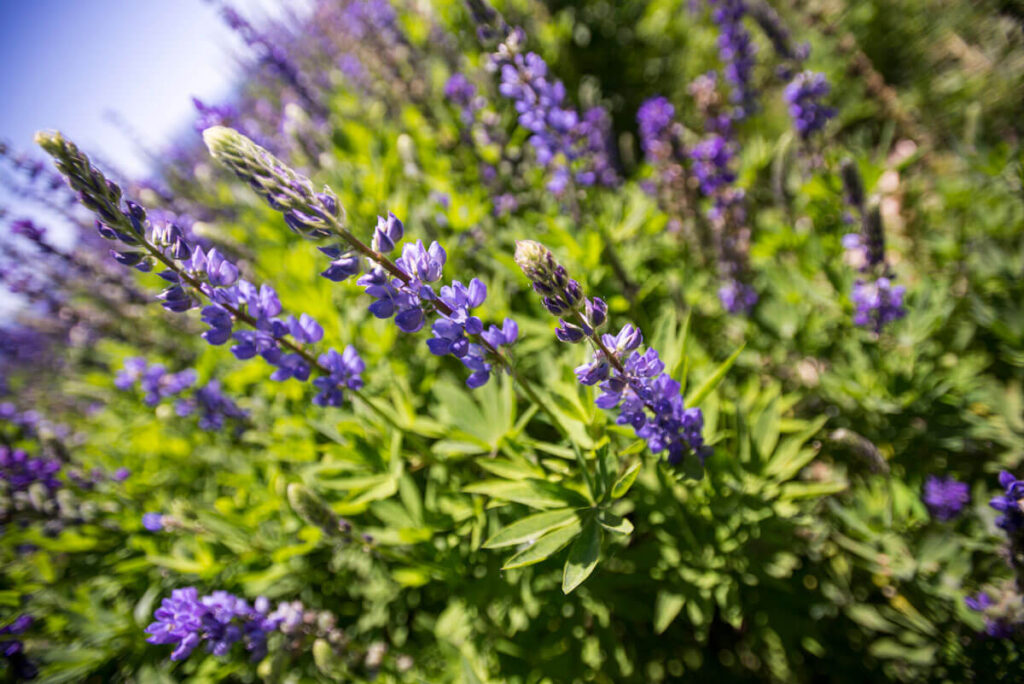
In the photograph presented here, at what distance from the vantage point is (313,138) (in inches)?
146

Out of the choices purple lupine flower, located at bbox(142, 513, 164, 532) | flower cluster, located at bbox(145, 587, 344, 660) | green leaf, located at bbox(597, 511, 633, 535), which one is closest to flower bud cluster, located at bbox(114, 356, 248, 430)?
purple lupine flower, located at bbox(142, 513, 164, 532)

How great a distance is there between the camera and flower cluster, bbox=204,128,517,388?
1.10 metres

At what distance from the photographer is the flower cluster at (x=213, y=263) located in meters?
1.12

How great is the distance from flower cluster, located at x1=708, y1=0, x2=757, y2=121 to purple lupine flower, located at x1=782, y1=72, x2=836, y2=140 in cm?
29

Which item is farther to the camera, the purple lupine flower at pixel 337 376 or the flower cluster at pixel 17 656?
Result: the flower cluster at pixel 17 656

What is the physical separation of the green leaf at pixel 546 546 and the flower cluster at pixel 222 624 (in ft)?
3.59

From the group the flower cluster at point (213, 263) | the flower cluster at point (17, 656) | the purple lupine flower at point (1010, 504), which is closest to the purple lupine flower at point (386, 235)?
the flower cluster at point (213, 263)

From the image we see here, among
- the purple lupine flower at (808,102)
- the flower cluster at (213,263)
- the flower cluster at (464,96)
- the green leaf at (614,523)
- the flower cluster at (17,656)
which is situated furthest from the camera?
the flower cluster at (464,96)

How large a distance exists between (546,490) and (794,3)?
188 inches

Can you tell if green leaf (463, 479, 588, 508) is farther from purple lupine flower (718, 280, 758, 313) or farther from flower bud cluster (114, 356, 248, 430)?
flower bud cluster (114, 356, 248, 430)

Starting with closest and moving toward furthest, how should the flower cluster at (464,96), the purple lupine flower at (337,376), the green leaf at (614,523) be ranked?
1. the green leaf at (614,523)
2. the purple lupine flower at (337,376)
3. the flower cluster at (464,96)

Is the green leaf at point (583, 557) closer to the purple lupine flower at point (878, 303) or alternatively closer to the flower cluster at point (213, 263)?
the flower cluster at point (213, 263)

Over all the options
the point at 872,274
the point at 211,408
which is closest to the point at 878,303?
the point at 872,274

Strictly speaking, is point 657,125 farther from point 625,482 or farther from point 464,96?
point 625,482
